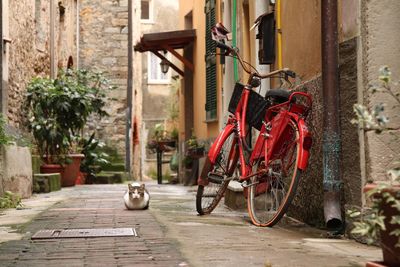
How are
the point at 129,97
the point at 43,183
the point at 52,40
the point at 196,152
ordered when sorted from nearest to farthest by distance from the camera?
1. the point at 43,183
2. the point at 196,152
3. the point at 52,40
4. the point at 129,97

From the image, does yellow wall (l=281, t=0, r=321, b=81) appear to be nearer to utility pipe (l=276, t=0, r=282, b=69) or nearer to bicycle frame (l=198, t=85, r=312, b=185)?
utility pipe (l=276, t=0, r=282, b=69)

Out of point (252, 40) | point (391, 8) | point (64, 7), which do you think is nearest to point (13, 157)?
point (252, 40)

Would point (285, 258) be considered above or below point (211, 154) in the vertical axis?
below

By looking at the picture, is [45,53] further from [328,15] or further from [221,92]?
[328,15]

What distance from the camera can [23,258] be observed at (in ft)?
11.1

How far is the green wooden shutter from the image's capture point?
11.4 m

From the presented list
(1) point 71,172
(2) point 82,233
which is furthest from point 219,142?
(1) point 71,172

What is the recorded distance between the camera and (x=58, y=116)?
480 inches

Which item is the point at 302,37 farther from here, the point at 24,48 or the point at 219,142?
the point at 24,48

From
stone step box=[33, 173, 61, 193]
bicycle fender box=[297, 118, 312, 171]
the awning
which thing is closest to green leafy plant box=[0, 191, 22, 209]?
stone step box=[33, 173, 61, 193]

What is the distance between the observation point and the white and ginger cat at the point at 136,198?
6266mm

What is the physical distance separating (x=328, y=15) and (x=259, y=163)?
1317mm

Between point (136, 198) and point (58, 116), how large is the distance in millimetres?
6278

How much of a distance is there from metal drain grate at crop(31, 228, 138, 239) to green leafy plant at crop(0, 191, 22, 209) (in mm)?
2403
